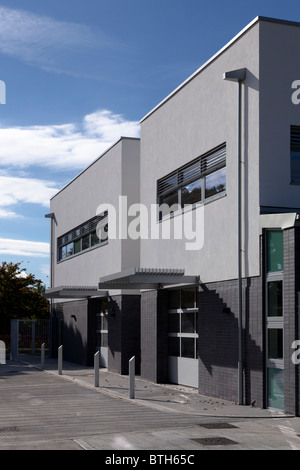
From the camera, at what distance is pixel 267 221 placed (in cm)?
1569

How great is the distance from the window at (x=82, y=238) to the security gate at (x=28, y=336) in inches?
149

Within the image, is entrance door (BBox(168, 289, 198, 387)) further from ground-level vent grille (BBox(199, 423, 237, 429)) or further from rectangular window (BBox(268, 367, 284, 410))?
ground-level vent grille (BBox(199, 423, 237, 429))

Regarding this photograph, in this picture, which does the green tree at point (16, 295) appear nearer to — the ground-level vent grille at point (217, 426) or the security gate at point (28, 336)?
the security gate at point (28, 336)

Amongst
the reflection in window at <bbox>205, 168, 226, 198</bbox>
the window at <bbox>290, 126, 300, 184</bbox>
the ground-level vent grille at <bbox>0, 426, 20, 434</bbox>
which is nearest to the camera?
the ground-level vent grille at <bbox>0, 426, 20, 434</bbox>

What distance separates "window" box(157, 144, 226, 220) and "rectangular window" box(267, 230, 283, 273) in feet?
9.59

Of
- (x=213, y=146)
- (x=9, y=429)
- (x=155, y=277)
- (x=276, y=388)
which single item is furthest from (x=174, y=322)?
(x=9, y=429)

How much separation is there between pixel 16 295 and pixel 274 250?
103 ft

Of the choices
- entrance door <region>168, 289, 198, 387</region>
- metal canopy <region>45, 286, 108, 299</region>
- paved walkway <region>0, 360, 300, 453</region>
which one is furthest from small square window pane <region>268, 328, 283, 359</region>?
metal canopy <region>45, 286, 108, 299</region>

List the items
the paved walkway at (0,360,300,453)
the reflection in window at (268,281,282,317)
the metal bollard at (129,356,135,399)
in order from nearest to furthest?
the paved walkway at (0,360,300,453)
the reflection in window at (268,281,282,317)
the metal bollard at (129,356,135,399)

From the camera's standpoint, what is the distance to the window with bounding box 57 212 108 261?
28905 millimetres

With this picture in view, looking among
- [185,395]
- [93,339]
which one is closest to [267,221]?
[185,395]

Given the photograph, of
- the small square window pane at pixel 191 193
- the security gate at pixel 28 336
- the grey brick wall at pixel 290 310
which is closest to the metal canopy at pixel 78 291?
the security gate at pixel 28 336

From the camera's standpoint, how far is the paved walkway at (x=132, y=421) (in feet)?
37.1

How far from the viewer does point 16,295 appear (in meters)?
44.6
